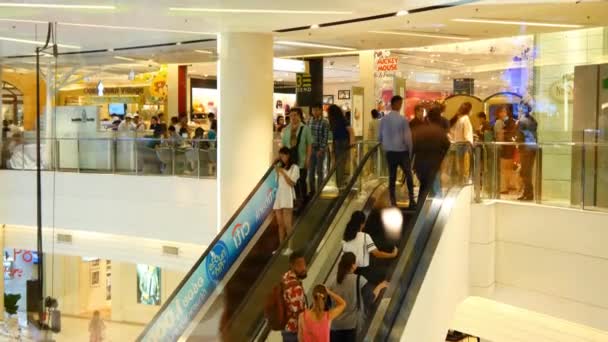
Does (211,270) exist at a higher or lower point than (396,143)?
lower

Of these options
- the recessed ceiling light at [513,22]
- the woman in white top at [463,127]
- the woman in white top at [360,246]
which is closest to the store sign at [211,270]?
the woman in white top at [360,246]

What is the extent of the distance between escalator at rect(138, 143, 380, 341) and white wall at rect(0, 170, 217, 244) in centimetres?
253

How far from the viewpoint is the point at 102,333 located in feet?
54.5

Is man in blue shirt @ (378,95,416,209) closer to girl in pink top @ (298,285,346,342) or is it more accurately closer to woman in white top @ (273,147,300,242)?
woman in white top @ (273,147,300,242)

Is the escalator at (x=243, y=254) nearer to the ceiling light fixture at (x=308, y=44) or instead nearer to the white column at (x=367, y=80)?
the ceiling light fixture at (x=308, y=44)

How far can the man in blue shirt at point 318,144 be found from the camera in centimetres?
1045

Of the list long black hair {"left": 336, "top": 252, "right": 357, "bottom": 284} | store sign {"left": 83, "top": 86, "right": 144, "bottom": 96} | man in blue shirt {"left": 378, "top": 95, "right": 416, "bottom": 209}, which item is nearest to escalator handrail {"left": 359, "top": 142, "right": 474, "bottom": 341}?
long black hair {"left": 336, "top": 252, "right": 357, "bottom": 284}

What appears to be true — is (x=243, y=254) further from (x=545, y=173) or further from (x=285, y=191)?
(x=545, y=173)

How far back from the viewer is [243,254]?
10102mm

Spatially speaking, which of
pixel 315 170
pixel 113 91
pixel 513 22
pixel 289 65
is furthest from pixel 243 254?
pixel 113 91

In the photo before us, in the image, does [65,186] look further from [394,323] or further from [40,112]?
[394,323]

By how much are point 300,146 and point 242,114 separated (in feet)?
4.76

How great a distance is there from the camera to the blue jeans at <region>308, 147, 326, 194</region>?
1037cm

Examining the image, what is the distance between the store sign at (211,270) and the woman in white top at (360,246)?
2762 mm
